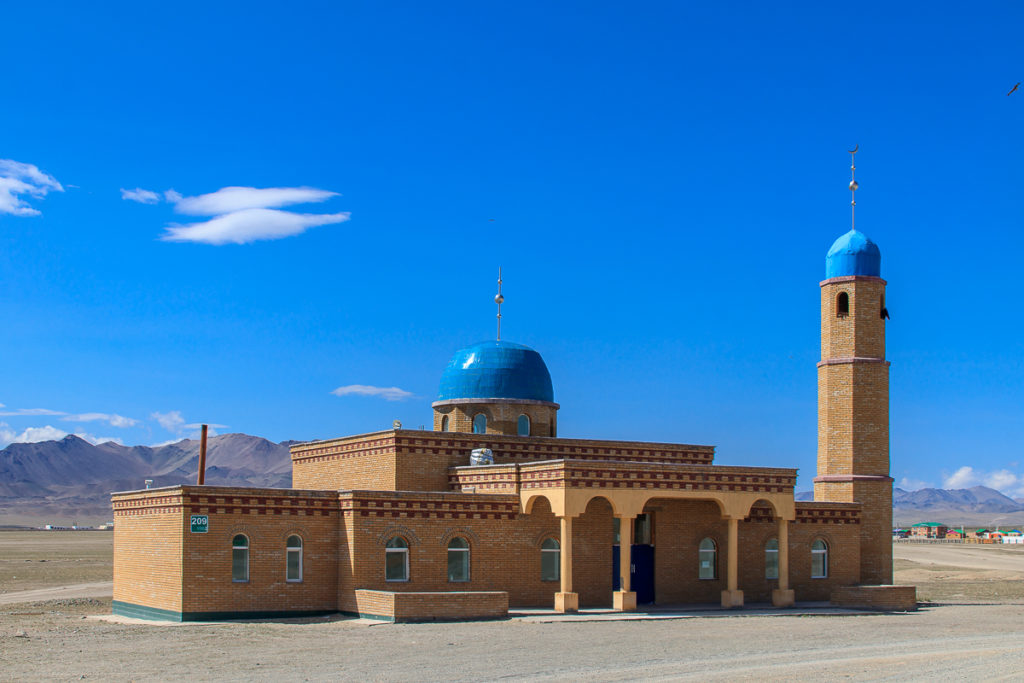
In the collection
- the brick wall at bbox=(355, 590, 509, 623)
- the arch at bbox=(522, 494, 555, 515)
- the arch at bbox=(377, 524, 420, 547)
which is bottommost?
the brick wall at bbox=(355, 590, 509, 623)

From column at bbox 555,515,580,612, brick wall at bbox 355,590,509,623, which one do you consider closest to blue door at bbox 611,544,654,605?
column at bbox 555,515,580,612

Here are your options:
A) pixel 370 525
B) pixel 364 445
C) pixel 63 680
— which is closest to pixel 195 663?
pixel 63 680

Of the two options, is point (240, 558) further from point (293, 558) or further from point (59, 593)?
point (59, 593)

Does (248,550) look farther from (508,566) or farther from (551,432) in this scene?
(551,432)

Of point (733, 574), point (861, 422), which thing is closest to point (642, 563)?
point (733, 574)

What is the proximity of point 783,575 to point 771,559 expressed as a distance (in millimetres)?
1786

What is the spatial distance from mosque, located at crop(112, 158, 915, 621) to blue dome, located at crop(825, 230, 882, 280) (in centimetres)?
4

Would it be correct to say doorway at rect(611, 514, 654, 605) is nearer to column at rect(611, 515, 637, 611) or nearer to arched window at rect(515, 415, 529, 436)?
column at rect(611, 515, 637, 611)

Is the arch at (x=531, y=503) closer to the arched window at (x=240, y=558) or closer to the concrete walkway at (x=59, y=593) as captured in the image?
the arched window at (x=240, y=558)

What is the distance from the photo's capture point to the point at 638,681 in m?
18.6

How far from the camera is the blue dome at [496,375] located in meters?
38.2

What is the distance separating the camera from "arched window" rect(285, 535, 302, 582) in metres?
29.5

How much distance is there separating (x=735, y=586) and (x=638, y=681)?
1479 cm

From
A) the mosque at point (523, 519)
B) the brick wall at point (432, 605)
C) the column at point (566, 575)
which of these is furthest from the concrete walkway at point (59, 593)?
the column at point (566, 575)
